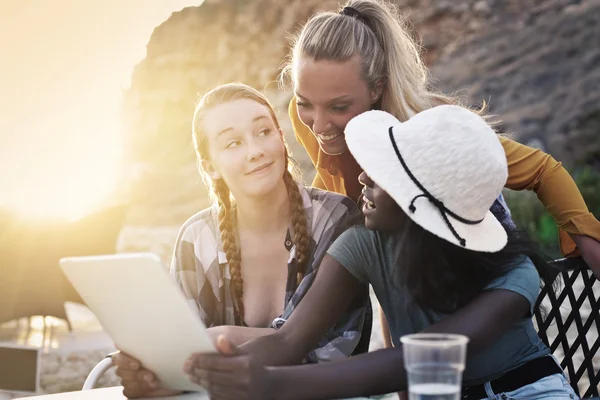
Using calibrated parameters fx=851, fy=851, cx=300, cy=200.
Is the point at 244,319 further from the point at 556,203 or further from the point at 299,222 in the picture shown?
the point at 556,203

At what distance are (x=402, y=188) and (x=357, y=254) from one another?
278mm

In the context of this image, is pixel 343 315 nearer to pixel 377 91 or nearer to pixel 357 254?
pixel 357 254

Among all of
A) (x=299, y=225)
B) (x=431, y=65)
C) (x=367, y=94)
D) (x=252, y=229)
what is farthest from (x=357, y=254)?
(x=431, y=65)

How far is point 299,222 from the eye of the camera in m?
2.39

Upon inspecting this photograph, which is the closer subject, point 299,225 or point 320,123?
point 299,225

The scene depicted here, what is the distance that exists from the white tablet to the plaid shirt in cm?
69

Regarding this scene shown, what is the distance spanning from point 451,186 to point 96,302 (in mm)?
699

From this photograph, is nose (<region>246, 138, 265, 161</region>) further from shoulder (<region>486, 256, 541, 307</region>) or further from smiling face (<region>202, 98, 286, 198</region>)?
shoulder (<region>486, 256, 541, 307</region>)

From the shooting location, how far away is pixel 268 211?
243 cm

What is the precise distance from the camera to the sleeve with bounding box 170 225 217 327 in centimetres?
239

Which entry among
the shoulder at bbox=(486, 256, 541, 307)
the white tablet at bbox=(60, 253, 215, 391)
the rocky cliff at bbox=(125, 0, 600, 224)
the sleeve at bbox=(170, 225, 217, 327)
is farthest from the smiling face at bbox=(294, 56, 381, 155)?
the rocky cliff at bbox=(125, 0, 600, 224)

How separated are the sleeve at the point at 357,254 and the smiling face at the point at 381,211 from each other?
0.07 meters

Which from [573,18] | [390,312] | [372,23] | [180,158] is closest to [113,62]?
[180,158]

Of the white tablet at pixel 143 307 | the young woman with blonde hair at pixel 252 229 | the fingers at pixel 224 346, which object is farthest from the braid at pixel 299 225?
the fingers at pixel 224 346
